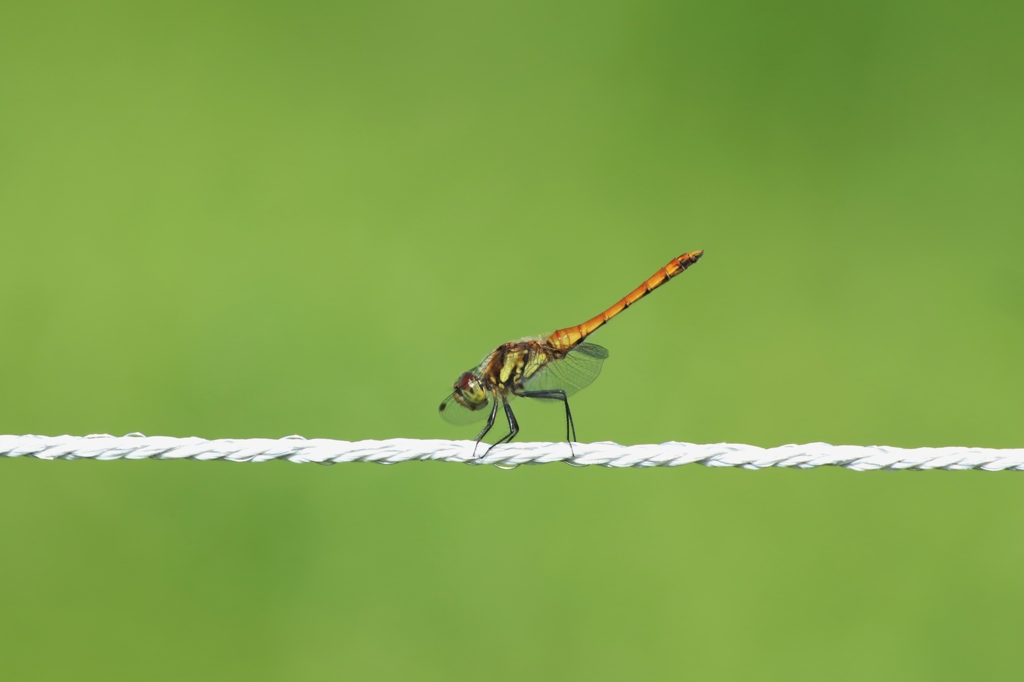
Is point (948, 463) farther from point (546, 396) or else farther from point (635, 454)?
point (546, 396)

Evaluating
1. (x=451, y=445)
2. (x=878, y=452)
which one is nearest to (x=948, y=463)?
(x=878, y=452)

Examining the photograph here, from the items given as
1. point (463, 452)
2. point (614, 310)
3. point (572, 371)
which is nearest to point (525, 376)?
point (572, 371)

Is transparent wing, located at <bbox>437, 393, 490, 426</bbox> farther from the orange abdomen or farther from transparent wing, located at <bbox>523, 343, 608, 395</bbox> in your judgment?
the orange abdomen

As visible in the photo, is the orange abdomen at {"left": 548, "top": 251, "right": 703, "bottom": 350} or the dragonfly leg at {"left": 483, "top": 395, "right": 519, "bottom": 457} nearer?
the dragonfly leg at {"left": 483, "top": 395, "right": 519, "bottom": 457}

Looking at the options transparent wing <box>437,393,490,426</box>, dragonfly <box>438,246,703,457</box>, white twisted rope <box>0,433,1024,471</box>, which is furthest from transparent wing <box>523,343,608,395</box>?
white twisted rope <box>0,433,1024,471</box>

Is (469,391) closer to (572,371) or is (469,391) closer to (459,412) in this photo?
(459,412)

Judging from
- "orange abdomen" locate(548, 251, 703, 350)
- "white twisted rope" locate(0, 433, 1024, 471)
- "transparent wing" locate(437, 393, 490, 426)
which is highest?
"orange abdomen" locate(548, 251, 703, 350)
